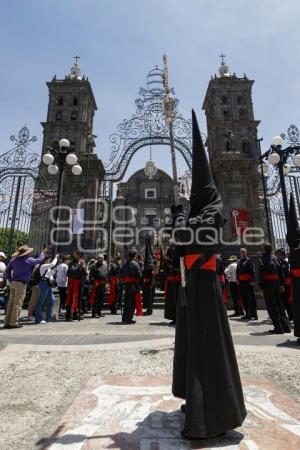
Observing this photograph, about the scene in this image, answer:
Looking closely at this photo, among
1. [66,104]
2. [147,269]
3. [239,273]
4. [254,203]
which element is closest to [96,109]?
[66,104]

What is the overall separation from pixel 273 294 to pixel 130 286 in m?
3.87

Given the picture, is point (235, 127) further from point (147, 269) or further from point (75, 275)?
point (75, 275)

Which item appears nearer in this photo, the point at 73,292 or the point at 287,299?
the point at 287,299

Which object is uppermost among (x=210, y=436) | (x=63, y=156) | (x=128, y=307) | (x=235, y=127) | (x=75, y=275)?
(x=235, y=127)

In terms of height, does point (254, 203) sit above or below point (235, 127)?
below

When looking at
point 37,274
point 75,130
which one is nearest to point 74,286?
point 37,274

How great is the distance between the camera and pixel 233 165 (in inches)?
1142

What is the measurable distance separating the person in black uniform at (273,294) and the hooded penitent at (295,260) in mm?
772

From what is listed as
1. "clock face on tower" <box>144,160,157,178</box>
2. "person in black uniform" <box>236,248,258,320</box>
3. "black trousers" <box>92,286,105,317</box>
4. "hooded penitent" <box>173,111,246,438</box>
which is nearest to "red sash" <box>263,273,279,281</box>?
"person in black uniform" <box>236,248,258,320</box>

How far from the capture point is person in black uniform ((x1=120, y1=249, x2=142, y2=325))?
28.4 feet

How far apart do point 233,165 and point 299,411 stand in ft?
92.3

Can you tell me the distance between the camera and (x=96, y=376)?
3.74 metres

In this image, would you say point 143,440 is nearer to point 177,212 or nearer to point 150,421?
point 150,421

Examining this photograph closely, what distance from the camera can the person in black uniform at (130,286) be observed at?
865 cm
